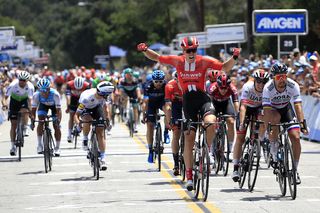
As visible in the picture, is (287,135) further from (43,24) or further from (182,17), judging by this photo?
(43,24)

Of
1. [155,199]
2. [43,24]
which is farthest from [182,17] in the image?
[155,199]

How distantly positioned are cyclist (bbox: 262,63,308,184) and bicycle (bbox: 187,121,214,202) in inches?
44.3

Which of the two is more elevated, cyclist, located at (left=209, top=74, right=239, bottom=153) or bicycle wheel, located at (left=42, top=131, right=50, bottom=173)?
cyclist, located at (left=209, top=74, right=239, bottom=153)

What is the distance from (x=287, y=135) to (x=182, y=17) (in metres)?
90.3

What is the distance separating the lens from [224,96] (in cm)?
1795

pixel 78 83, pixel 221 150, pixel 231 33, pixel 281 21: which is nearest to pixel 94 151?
pixel 221 150

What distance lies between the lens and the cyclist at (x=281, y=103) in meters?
13.8

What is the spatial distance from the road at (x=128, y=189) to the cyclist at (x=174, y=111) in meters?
0.44

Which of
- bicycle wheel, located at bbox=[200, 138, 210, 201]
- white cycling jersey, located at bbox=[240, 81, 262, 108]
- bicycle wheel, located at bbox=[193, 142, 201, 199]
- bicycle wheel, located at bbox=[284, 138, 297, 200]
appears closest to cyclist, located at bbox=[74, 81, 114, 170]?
white cycling jersey, located at bbox=[240, 81, 262, 108]

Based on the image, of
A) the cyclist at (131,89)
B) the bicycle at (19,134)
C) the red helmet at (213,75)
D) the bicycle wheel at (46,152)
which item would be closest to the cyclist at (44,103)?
the bicycle wheel at (46,152)

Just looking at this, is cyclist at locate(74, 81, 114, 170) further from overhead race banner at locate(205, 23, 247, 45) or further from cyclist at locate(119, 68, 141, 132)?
overhead race banner at locate(205, 23, 247, 45)

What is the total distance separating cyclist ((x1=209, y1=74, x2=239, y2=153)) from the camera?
58.5 feet

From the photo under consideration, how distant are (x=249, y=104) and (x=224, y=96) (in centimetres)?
203

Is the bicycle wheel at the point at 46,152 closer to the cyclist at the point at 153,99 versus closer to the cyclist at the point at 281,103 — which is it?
the cyclist at the point at 153,99
